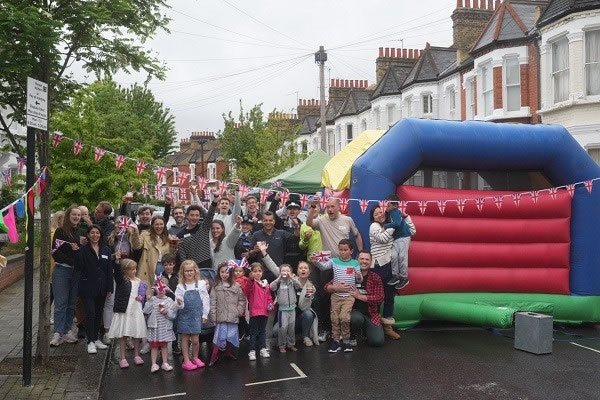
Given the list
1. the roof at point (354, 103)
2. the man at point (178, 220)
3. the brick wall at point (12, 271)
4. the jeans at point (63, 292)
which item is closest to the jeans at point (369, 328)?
the man at point (178, 220)

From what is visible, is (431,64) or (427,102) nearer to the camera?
(427,102)

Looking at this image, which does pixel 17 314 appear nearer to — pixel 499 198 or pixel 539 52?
pixel 499 198

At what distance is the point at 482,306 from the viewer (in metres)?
9.28

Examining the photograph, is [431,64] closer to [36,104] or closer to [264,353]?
[264,353]

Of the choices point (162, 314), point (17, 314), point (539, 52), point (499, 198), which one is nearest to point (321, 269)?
point (162, 314)

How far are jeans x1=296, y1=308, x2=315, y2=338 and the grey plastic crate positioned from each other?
→ 9.35ft

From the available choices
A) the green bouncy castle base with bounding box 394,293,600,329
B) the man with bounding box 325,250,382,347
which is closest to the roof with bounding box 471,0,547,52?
the green bouncy castle base with bounding box 394,293,600,329

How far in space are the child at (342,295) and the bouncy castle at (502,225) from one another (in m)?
1.24

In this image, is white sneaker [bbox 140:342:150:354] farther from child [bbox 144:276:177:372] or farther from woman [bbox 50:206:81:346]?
woman [bbox 50:206:81:346]

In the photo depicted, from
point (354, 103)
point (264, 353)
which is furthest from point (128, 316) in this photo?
point (354, 103)

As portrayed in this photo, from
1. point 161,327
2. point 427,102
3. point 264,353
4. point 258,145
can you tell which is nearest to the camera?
point 161,327

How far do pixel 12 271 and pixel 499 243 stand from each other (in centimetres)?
1118

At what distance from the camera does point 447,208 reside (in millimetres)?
10141

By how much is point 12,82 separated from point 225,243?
11.4ft
